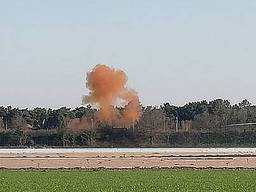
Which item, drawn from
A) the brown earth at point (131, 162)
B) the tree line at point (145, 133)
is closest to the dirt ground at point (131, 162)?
the brown earth at point (131, 162)

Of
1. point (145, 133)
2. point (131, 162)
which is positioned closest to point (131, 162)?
point (131, 162)

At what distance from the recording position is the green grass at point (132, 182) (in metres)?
36.3

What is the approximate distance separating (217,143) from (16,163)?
5167 centimetres

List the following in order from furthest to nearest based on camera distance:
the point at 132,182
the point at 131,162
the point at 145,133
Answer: the point at 145,133
the point at 131,162
the point at 132,182

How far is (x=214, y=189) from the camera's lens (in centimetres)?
3525

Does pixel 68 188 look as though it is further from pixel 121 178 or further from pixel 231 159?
pixel 231 159

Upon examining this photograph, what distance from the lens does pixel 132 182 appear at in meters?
40.8

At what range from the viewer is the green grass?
36.3 m

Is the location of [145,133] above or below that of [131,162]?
above

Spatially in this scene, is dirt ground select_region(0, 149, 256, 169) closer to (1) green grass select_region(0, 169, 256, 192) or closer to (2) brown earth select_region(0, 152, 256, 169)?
(2) brown earth select_region(0, 152, 256, 169)

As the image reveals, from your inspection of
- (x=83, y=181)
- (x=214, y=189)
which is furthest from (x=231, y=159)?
(x=214, y=189)

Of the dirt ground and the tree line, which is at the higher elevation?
the tree line

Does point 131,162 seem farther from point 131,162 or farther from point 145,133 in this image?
point 145,133

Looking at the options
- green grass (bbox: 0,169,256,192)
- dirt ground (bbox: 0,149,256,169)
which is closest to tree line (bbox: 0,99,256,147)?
dirt ground (bbox: 0,149,256,169)
